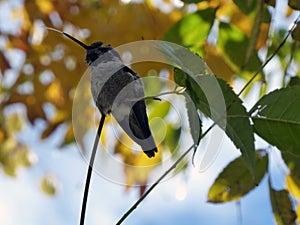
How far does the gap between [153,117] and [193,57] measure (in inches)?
21.3

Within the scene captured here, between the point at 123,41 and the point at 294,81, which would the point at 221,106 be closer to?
the point at 294,81

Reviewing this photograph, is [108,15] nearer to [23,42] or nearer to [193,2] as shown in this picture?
[23,42]

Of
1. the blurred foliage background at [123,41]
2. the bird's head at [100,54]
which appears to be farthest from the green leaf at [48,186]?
the bird's head at [100,54]

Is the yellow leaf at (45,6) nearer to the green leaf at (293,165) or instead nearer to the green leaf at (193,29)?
the green leaf at (193,29)

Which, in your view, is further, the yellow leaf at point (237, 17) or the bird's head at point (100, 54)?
the yellow leaf at point (237, 17)

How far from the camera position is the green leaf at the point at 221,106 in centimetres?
65

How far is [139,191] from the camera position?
1.54 m

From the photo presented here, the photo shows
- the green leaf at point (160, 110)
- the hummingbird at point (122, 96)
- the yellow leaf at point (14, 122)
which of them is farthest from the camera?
the yellow leaf at point (14, 122)

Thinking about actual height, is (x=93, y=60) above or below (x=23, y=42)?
below

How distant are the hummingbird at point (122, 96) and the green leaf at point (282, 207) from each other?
323mm

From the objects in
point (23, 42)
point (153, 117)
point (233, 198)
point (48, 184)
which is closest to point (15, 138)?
point (48, 184)

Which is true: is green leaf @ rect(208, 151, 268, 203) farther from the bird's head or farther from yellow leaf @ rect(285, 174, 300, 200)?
the bird's head

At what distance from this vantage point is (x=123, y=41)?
1.36 metres

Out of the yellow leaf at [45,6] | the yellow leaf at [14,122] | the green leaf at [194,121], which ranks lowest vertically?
the green leaf at [194,121]
